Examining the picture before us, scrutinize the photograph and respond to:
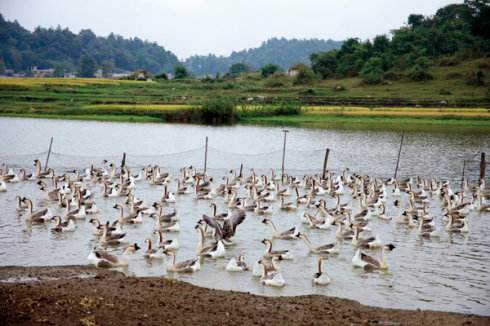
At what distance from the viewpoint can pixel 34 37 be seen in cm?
16900

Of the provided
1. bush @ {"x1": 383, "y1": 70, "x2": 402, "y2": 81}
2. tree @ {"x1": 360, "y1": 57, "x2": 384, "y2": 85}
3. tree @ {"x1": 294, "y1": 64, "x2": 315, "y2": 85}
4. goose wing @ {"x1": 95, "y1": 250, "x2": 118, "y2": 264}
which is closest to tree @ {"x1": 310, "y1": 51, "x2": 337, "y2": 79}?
tree @ {"x1": 294, "y1": 64, "x2": 315, "y2": 85}

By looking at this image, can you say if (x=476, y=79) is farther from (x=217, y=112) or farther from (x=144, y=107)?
(x=144, y=107)

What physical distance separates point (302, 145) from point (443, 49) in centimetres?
6205

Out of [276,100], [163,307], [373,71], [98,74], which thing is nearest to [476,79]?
[373,71]

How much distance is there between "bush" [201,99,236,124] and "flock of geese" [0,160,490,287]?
2661 centimetres

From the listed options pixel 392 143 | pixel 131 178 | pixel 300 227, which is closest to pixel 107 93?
pixel 392 143

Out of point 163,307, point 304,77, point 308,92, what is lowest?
point 163,307

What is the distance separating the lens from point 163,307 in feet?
34.3

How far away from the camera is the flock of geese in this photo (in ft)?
50.4

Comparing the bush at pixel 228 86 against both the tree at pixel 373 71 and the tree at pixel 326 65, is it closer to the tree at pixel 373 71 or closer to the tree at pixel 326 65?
the tree at pixel 326 65

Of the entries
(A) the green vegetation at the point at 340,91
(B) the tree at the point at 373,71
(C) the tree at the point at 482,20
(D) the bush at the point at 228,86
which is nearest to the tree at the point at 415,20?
(A) the green vegetation at the point at 340,91

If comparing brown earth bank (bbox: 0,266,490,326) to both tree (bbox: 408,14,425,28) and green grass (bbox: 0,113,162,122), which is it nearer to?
green grass (bbox: 0,113,162,122)

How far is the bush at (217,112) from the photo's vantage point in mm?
57812

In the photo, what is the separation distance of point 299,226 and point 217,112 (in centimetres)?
3833
